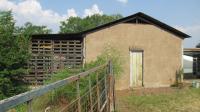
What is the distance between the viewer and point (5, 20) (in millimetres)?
16422

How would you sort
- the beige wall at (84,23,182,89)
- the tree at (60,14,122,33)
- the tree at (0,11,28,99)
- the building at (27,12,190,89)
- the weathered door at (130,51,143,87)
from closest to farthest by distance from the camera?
the tree at (0,11,28,99), the building at (27,12,190,89), the beige wall at (84,23,182,89), the weathered door at (130,51,143,87), the tree at (60,14,122,33)

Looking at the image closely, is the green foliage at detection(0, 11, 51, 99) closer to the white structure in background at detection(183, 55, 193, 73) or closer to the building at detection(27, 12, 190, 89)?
the building at detection(27, 12, 190, 89)

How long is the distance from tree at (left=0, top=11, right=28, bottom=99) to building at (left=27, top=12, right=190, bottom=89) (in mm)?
1564

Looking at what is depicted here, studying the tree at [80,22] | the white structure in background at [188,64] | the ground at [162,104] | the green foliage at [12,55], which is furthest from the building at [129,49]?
the tree at [80,22]

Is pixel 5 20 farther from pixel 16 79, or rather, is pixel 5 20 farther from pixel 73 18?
pixel 73 18

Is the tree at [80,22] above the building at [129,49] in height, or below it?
above

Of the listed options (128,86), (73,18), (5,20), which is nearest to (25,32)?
(5,20)

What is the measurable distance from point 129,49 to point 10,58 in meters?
6.40

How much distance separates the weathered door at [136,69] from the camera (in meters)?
19.5

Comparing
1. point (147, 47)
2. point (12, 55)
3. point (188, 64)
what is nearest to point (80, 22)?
point (188, 64)

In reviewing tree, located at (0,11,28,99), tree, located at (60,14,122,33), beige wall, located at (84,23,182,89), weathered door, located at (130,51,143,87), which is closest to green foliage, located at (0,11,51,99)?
tree, located at (0,11,28,99)

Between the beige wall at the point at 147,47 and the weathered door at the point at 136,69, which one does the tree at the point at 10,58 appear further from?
the weathered door at the point at 136,69

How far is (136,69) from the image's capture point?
1967 cm

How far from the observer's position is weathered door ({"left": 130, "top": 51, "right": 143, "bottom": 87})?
19.5 metres
